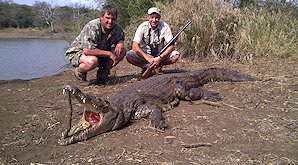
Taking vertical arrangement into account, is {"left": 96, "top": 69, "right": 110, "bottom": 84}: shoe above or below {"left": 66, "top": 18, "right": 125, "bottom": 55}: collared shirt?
below

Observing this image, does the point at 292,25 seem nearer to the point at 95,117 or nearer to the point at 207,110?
the point at 207,110

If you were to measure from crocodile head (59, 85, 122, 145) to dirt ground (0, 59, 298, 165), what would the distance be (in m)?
0.07

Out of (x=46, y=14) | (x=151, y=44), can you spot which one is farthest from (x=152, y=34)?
(x=46, y=14)

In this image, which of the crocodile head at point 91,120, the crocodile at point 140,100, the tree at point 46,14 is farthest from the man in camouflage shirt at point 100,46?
the tree at point 46,14

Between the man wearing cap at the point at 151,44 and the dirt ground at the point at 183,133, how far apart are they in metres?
0.95

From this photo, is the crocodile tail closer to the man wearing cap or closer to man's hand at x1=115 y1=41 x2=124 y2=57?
the man wearing cap

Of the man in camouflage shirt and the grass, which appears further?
the grass

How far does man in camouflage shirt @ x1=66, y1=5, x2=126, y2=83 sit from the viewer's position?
15.8ft

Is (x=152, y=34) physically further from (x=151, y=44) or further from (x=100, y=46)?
(x=100, y=46)

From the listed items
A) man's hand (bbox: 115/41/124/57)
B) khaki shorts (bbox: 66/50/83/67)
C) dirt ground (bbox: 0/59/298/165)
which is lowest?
dirt ground (bbox: 0/59/298/165)

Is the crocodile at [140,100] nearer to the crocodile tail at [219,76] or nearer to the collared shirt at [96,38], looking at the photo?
the crocodile tail at [219,76]

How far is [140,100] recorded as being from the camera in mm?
3855

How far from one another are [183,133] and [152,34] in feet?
9.15

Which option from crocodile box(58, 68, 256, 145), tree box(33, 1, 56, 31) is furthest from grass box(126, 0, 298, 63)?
tree box(33, 1, 56, 31)
